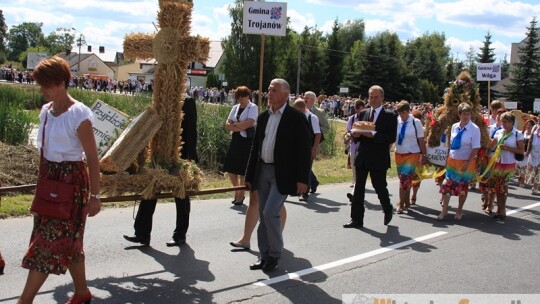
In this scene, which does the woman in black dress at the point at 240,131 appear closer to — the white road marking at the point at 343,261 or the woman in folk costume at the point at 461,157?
the white road marking at the point at 343,261

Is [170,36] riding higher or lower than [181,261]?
higher

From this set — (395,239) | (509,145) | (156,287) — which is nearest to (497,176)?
(509,145)

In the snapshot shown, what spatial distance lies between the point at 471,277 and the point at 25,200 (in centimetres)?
646

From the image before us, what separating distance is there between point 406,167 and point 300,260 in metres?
4.13

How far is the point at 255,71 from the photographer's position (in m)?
74.0

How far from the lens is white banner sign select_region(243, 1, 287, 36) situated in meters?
11.5

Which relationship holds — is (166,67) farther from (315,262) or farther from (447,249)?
(447,249)

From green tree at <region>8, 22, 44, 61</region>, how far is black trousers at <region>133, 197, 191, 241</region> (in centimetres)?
15153

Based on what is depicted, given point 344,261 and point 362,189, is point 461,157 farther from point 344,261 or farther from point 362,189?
point 344,261

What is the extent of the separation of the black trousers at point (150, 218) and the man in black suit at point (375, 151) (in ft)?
8.87

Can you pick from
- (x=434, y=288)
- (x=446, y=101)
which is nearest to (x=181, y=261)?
(x=434, y=288)

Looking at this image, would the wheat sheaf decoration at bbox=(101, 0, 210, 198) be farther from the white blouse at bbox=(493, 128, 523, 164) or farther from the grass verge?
the white blouse at bbox=(493, 128, 523, 164)

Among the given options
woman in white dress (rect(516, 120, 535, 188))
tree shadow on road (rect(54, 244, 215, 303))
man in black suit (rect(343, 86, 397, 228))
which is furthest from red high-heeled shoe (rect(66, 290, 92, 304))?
woman in white dress (rect(516, 120, 535, 188))

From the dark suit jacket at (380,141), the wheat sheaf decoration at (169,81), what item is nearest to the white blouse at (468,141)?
the dark suit jacket at (380,141)
